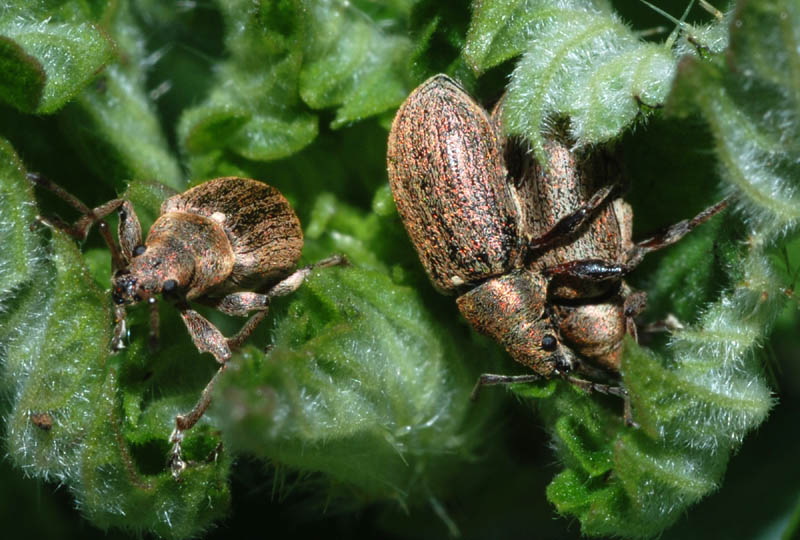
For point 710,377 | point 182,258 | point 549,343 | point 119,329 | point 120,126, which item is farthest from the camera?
point 182,258

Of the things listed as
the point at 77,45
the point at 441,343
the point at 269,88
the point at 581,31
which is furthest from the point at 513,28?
the point at 77,45

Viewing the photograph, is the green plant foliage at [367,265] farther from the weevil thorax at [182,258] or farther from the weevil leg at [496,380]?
the weevil thorax at [182,258]


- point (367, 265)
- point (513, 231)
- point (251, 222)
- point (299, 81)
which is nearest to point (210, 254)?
point (251, 222)

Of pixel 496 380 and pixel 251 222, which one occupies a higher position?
pixel 251 222

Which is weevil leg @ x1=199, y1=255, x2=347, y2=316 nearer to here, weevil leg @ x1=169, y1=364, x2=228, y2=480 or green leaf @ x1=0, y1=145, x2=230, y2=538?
weevil leg @ x1=169, y1=364, x2=228, y2=480

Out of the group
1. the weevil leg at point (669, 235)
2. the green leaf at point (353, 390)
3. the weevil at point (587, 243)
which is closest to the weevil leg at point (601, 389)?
the weevil at point (587, 243)

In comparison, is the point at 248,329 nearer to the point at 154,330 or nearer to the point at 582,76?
the point at 154,330

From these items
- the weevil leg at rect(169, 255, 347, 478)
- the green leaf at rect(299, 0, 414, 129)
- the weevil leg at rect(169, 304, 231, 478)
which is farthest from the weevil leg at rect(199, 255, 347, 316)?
the green leaf at rect(299, 0, 414, 129)
